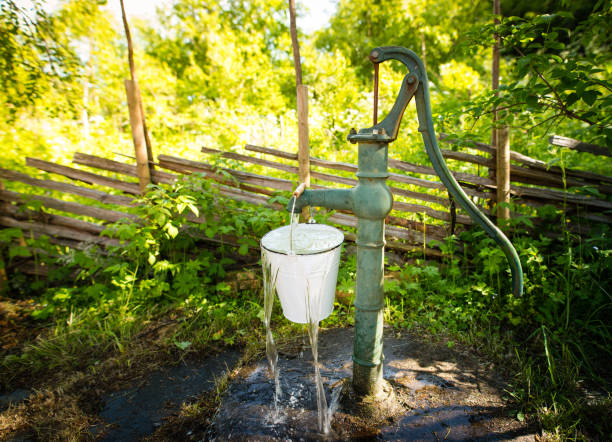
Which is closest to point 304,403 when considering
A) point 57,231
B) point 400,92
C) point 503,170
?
point 400,92

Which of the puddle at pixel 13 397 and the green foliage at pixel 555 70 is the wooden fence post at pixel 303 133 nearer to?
the green foliage at pixel 555 70

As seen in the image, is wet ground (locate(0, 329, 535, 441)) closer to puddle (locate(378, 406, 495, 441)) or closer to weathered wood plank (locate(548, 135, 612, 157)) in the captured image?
puddle (locate(378, 406, 495, 441))

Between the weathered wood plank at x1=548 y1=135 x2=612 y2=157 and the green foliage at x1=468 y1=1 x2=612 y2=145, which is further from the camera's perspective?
the weathered wood plank at x1=548 y1=135 x2=612 y2=157

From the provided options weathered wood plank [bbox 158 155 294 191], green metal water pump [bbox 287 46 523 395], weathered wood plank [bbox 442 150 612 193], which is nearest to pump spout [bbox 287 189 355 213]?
green metal water pump [bbox 287 46 523 395]

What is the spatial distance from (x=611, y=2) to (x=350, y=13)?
14410mm

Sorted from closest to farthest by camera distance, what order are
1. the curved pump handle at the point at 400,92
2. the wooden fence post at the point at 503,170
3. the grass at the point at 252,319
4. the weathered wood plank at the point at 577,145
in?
the curved pump handle at the point at 400,92 < the grass at the point at 252,319 < the weathered wood plank at the point at 577,145 < the wooden fence post at the point at 503,170

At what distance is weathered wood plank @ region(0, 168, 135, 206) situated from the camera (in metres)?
3.19

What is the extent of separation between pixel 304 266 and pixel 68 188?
10.6 ft

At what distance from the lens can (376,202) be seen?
54.7 inches

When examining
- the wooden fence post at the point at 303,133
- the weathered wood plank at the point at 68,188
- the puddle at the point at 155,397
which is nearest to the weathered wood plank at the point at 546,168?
the wooden fence post at the point at 303,133

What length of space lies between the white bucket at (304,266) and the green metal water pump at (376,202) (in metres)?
0.16

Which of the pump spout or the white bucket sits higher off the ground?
the pump spout

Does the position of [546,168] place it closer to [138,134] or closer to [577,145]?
[577,145]

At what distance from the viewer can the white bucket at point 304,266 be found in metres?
1.40
